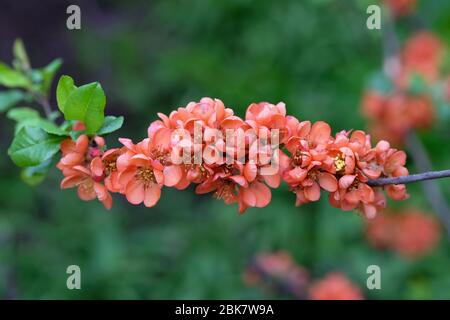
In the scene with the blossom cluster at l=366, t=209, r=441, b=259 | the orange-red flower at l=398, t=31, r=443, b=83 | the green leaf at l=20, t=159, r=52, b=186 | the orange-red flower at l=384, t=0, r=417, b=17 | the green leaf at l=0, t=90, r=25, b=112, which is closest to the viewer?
the green leaf at l=20, t=159, r=52, b=186

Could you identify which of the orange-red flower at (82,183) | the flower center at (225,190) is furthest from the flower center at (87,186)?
the flower center at (225,190)

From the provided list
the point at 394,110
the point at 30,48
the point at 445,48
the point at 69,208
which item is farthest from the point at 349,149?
the point at 30,48

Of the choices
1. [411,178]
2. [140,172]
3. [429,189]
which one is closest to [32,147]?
[140,172]

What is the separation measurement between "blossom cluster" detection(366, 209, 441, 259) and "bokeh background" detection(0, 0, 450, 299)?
0.37 feet

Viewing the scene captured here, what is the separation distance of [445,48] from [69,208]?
254cm

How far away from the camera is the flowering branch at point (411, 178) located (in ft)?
3.62

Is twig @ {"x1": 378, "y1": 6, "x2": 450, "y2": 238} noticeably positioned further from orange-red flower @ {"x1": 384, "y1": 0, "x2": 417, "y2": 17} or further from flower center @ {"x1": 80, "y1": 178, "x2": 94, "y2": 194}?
flower center @ {"x1": 80, "y1": 178, "x2": 94, "y2": 194}

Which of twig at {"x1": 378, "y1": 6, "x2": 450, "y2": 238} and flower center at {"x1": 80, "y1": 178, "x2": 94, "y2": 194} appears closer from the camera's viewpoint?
flower center at {"x1": 80, "y1": 178, "x2": 94, "y2": 194}

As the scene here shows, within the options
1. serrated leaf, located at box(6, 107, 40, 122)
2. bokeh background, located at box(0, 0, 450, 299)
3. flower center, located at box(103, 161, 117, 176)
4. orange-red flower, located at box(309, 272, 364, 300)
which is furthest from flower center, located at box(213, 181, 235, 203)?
bokeh background, located at box(0, 0, 450, 299)

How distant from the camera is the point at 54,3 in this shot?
5543 millimetres

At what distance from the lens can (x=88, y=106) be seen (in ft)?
4.28

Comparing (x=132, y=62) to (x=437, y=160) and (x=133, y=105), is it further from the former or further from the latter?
(x=437, y=160)

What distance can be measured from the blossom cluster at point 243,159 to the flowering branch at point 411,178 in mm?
14

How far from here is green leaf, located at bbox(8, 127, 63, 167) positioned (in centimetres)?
131
